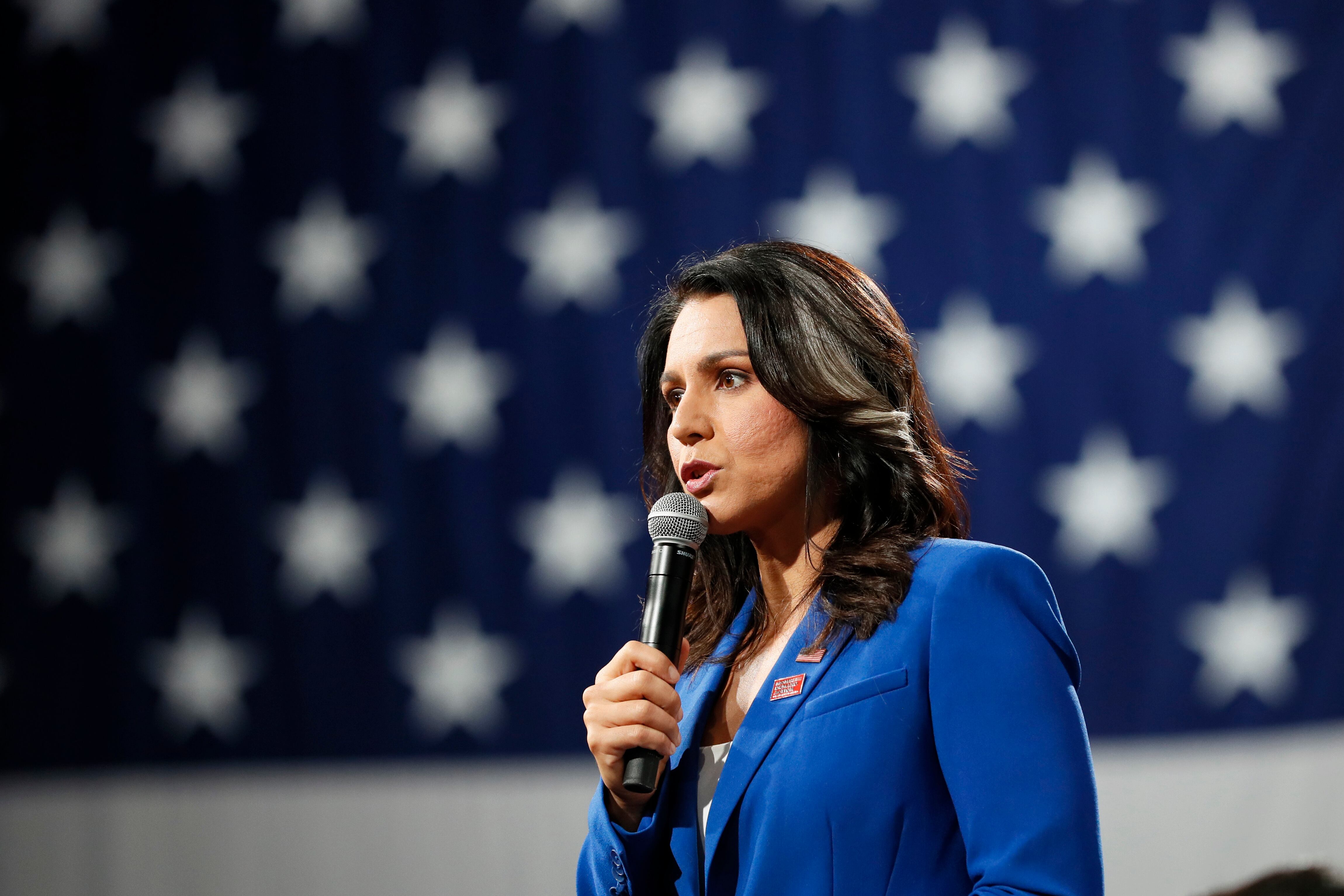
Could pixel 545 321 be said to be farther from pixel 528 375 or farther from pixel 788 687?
pixel 788 687

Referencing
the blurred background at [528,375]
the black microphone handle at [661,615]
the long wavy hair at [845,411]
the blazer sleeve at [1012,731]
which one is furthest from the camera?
the blurred background at [528,375]

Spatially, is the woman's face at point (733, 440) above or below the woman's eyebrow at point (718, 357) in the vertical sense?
below

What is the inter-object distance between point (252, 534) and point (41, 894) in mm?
1293

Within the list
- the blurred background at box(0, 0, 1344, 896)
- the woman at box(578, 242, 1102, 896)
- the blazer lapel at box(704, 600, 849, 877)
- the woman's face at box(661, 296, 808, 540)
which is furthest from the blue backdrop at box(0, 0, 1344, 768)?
the blazer lapel at box(704, 600, 849, 877)

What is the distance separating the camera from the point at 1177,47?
3.56 metres

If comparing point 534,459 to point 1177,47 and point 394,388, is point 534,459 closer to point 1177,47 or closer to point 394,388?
point 394,388

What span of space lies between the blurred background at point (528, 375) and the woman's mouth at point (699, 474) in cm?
199

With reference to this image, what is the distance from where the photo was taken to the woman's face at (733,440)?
153 centimetres

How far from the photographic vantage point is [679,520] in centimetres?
146

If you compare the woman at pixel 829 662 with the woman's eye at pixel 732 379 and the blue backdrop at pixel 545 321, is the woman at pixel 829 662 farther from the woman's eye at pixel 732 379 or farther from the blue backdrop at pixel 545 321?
the blue backdrop at pixel 545 321

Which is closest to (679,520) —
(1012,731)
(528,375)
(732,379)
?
(732,379)

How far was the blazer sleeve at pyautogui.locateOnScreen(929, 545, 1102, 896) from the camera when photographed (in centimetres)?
117

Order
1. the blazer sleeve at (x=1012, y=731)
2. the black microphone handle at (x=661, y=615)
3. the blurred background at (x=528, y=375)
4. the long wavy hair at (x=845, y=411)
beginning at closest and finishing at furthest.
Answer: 1. the blazer sleeve at (x=1012, y=731)
2. the black microphone handle at (x=661, y=615)
3. the long wavy hair at (x=845, y=411)
4. the blurred background at (x=528, y=375)

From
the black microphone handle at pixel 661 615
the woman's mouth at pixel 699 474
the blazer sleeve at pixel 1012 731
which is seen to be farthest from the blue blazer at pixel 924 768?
the woman's mouth at pixel 699 474
